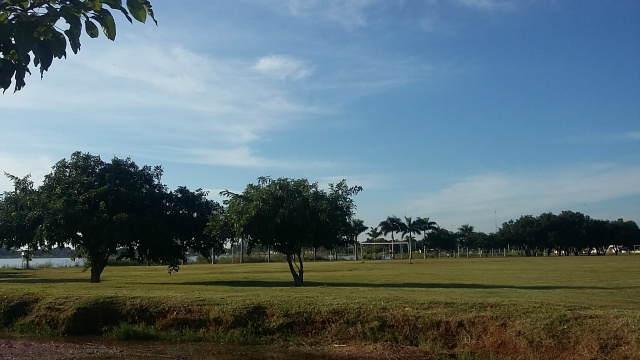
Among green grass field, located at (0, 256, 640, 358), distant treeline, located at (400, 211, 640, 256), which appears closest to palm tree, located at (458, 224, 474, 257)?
distant treeline, located at (400, 211, 640, 256)

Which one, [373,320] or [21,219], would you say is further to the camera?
[21,219]

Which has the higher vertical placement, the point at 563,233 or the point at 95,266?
the point at 563,233

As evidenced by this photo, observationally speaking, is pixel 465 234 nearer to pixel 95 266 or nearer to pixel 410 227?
pixel 410 227

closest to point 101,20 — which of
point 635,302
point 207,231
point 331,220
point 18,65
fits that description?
point 18,65

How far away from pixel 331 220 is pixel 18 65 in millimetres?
27295

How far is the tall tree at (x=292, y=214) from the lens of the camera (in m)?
31.4

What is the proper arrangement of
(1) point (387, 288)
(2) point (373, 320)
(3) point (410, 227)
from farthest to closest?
(3) point (410, 227) < (1) point (387, 288) < (2) point (373, 320)

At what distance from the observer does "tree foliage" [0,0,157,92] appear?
430cm

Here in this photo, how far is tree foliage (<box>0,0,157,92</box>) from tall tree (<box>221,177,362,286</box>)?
26.5 m

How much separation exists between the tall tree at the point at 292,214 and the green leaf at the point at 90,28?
2651 cm

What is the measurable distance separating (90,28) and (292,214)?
26830 mm

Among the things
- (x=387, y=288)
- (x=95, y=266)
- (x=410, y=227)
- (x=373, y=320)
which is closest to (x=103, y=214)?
(x=95, y=266)

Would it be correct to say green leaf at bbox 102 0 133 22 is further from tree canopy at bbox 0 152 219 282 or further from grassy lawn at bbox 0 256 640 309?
tree canopy at bbox 0 152 219 282

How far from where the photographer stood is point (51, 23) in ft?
14.6
